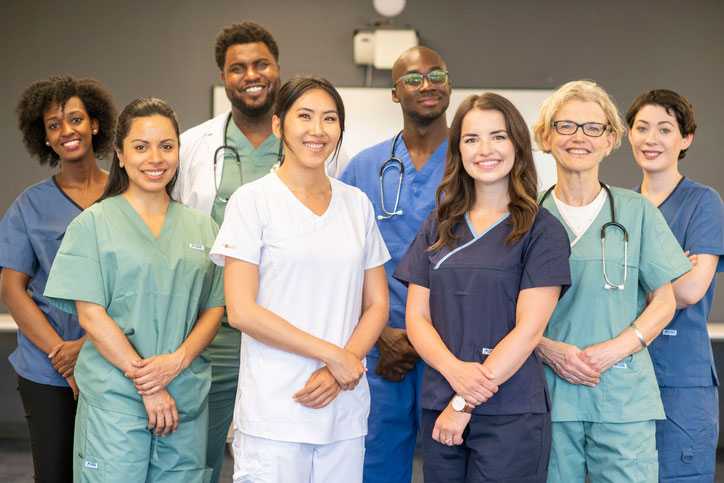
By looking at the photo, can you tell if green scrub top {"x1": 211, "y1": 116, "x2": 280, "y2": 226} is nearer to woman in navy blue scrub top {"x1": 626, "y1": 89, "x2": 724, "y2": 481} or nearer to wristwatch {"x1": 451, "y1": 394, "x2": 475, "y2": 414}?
wristwatch {"x1": 451, "y1": 394, "x2": 475, "y2": 414}

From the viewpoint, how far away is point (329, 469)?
171 centimetres

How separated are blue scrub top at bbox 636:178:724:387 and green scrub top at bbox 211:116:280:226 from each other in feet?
4.53

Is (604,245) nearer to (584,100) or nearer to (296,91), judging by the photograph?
(584,100)

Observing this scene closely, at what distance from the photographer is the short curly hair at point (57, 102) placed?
243 centimetres

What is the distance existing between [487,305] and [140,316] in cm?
91

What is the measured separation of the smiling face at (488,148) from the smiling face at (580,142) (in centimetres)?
27

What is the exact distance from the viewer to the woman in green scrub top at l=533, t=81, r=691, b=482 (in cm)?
179

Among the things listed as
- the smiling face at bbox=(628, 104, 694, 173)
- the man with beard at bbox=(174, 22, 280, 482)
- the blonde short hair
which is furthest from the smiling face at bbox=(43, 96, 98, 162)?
the smiling face at bbox=(628, 104, 694, 173)

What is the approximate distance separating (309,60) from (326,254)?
2.75 metres

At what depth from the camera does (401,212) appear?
226cm

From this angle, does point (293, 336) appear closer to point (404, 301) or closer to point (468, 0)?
point (404, 301)

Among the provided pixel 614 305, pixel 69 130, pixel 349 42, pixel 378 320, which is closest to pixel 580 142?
pixel 614 305

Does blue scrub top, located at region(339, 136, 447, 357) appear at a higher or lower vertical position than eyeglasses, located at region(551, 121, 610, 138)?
lower

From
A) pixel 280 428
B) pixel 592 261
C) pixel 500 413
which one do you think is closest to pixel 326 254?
pixel 280 428
